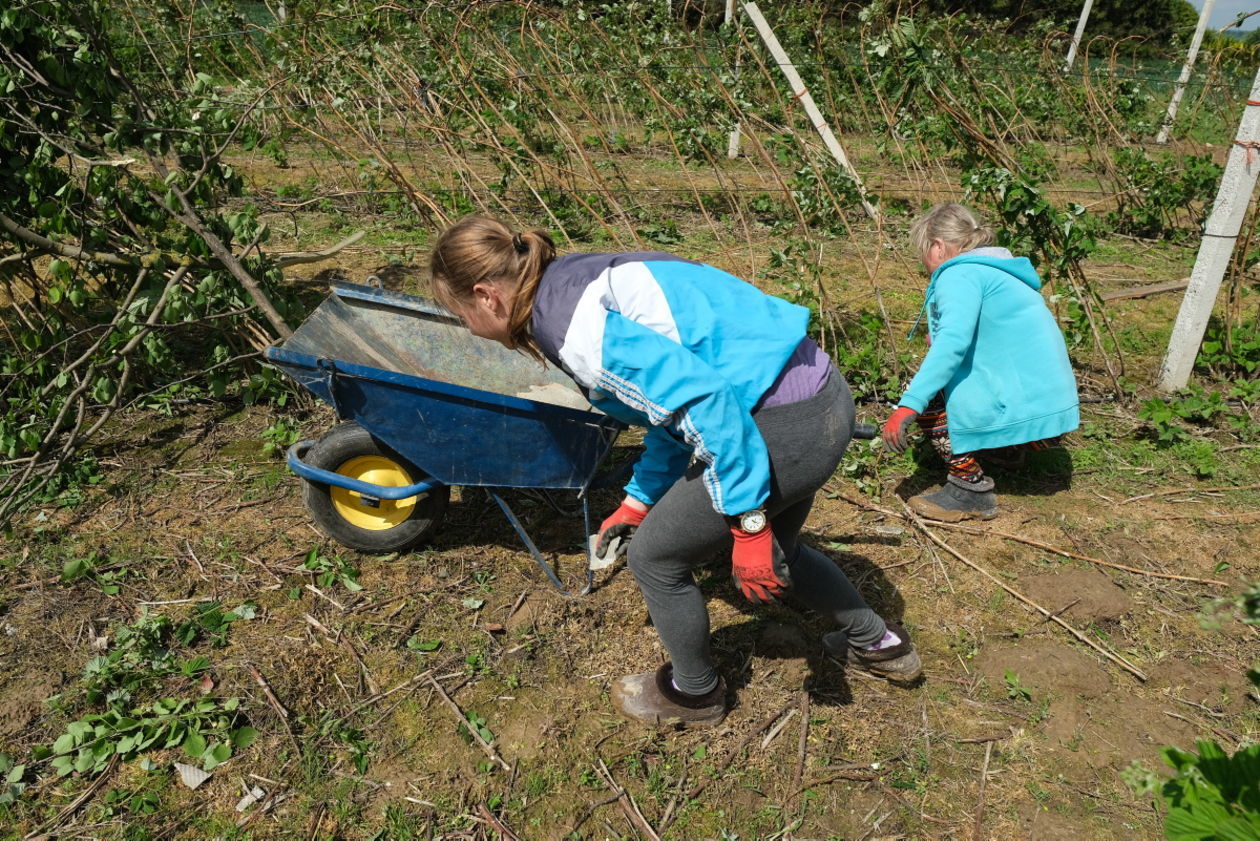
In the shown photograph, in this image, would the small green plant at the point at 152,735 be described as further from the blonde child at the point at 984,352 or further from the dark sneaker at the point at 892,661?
the blonde child at the point at 984,352

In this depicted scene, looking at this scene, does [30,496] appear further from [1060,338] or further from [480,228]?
[1060,338]

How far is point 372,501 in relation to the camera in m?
2.93

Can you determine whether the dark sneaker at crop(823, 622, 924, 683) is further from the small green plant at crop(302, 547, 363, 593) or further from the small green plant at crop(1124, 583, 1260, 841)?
the small green plant at crop(302, 547, 363, 593)

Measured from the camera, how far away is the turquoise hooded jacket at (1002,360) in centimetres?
313

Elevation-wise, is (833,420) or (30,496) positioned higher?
(833,420)

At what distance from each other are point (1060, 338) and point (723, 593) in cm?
172

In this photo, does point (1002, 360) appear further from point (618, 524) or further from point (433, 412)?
point (433, 412)

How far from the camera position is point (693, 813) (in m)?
2.14

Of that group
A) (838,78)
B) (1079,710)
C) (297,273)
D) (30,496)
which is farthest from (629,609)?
(838,78)

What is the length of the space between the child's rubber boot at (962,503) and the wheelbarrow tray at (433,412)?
1532 millimetres

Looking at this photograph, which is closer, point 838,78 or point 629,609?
point 629,609

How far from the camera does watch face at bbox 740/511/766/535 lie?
1753 millimetres

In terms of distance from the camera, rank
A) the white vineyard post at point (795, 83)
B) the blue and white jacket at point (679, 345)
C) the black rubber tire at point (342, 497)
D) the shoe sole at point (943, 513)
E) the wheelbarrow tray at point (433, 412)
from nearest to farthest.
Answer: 1. the blue and white jacket at point (679, 345)
2. the wheelbarrow tray at point (433, 412)
3. the black rubber tire at point (342, 497)
4. the shoe sole at point (943, 513)
5. the white vineyard post at point (795, 83)

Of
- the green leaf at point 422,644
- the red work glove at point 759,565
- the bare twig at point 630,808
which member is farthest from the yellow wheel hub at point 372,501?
the red work glove at point 759,565
